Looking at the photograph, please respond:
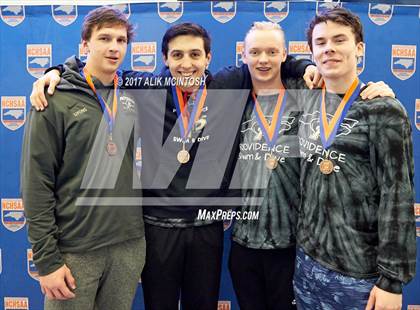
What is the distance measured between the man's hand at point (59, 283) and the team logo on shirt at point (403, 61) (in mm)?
2048

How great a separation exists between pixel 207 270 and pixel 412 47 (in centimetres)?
173

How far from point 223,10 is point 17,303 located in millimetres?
2236

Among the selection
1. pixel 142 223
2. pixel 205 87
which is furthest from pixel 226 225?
pixel 205 87

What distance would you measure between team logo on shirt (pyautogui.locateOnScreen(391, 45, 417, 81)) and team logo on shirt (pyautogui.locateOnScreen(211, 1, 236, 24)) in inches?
38.1

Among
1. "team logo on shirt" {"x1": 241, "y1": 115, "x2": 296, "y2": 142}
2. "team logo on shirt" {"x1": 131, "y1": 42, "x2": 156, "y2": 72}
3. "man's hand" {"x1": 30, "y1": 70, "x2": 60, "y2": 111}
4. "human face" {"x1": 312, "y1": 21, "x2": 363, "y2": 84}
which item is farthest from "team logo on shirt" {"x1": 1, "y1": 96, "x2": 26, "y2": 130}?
"human face" {"x1": 312, "y1": 21, "x2": 363, "y2": 84}

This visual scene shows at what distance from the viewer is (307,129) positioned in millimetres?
1616

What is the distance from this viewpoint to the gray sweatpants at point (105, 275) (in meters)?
1.58

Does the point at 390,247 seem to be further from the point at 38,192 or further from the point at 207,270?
the point at 38,192

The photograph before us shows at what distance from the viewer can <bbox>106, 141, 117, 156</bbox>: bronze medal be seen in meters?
1.62

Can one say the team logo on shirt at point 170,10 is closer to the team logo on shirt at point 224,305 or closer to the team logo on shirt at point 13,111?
the team logo on shirt at point 13,111

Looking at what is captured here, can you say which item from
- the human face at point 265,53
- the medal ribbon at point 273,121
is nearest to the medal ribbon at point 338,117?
the medal ribbon at point 273,121

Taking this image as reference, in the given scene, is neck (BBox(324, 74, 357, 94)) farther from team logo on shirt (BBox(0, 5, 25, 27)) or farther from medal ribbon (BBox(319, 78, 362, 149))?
team logo on shirt (BBox(0, 5, 25, 27))

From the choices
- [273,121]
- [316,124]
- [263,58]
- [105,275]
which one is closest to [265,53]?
[263,58]

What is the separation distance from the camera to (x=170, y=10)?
7.35 ft
